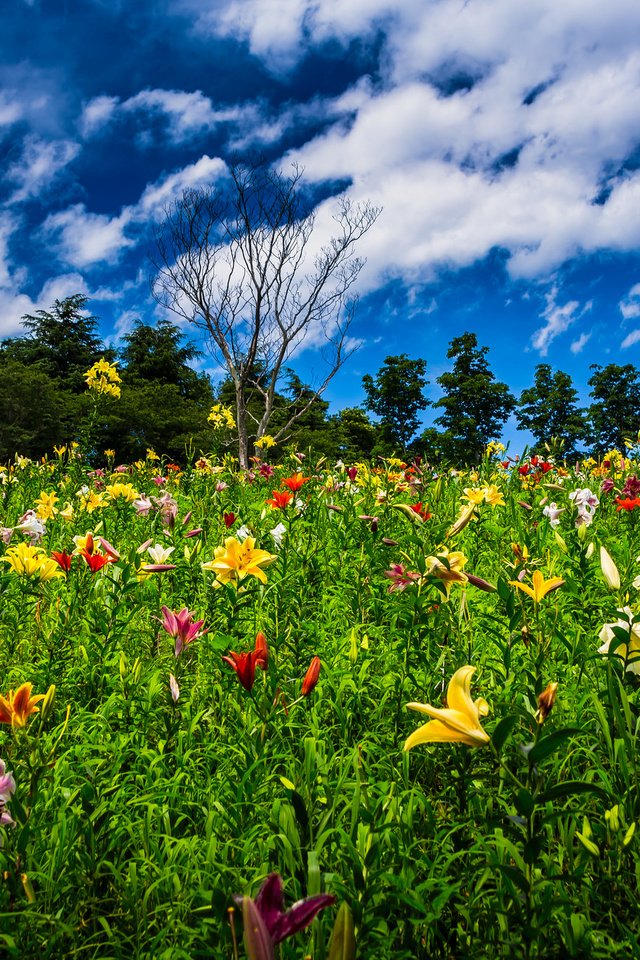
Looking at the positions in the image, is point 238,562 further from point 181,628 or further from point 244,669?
point 244,669

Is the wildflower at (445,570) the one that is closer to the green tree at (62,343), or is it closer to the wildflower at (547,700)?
the wildflower at (547,700)

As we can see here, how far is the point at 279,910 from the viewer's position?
548 mm

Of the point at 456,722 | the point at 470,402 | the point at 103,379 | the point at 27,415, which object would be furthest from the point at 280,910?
the point at 470,402

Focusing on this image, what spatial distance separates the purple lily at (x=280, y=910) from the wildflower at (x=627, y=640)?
87 centimetres

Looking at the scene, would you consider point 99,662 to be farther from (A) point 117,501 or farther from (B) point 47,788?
(A) point 117,501

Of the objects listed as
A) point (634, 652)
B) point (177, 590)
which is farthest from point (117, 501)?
point (634, 652)

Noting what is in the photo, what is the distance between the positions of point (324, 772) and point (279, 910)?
2.72 ft

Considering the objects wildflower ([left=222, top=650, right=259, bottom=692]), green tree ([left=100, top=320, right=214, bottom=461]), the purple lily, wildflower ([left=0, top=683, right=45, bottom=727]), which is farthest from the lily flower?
green tree ([left=100, top=320, right=214, bottom=461])

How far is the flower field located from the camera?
891 mm

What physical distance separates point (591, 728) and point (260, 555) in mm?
1056

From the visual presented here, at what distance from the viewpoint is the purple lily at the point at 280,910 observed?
1.72 feet

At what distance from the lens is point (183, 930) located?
0.94 meters

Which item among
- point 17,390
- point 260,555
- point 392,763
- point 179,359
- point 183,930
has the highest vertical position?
point 179,359

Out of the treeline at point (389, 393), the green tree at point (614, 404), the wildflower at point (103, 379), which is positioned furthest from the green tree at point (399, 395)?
the wildflower at point (103, 379)
